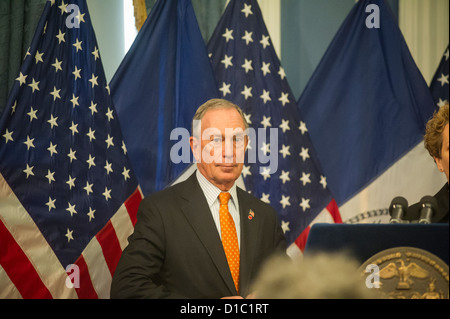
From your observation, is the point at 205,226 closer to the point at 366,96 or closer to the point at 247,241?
the point at 247,241

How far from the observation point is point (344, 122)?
3.84m

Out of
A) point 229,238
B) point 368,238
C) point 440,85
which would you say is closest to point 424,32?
point 440,85

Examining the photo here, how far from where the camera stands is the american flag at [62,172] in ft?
9.54

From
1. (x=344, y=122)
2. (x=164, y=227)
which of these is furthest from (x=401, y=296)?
(x=344, y=122)

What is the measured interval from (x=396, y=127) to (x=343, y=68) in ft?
1.92

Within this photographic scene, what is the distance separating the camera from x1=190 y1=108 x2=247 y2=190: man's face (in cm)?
234

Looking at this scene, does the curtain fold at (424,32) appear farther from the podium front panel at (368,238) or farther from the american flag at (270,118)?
the podium front panel at (368,238)

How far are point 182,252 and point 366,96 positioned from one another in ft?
7.33

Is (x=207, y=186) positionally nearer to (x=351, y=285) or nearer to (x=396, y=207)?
(x=396, y=207)

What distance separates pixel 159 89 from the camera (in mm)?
3486

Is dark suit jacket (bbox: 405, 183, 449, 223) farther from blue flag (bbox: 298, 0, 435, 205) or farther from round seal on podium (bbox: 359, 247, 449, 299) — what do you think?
blue flag (bbox: 298, 0, 435, 205)

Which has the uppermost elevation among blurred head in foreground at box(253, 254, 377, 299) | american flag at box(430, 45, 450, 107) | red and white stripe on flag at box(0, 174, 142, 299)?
american flag at box(430, 45, 450, 107)

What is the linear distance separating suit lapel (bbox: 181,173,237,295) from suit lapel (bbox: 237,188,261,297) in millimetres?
68

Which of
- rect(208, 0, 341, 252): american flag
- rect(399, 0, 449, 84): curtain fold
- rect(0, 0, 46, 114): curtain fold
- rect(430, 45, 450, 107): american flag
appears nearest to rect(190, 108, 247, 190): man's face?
rect(208, 0, 341, 252): american flag
